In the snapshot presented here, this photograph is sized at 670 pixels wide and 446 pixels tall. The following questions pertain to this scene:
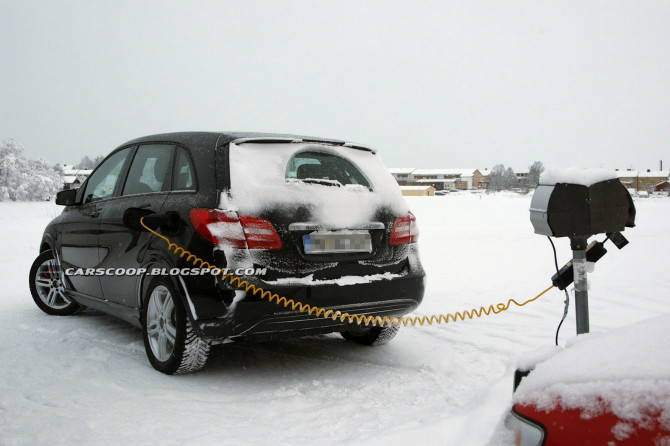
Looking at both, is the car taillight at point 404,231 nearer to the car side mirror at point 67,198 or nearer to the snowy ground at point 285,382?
the snowy ground at point 285,382

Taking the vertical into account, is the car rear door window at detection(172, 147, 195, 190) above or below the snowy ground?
above

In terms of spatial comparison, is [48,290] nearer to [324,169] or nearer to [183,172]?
[183,172]

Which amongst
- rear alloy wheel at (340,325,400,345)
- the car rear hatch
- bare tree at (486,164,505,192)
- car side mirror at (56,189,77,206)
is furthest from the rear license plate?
bare tree at (486,164,505,192)

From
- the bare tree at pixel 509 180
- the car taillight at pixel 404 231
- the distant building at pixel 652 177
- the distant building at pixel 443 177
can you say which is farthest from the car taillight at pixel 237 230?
the distant building at pixel 443 177

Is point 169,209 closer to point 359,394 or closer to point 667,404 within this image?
point 359,394

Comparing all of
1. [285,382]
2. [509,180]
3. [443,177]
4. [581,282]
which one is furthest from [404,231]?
[509,180]

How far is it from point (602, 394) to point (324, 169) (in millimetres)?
3001

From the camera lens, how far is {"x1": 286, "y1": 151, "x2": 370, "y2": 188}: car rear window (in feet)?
13.0

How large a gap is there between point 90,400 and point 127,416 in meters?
0.40

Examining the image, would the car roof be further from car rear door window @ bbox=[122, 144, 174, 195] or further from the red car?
the red car

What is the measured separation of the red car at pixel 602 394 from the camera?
1.22 m

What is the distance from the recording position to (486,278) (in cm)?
809

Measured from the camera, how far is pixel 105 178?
532 centimetres

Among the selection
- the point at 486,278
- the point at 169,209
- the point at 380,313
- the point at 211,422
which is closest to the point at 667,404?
the point at 211,422
